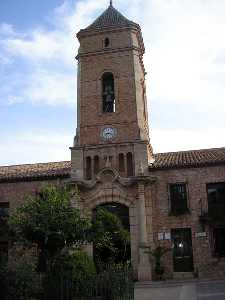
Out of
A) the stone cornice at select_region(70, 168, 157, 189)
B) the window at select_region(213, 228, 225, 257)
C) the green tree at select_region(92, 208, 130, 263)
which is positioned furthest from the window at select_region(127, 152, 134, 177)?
the window at select_region(213, 228, 225, 257)

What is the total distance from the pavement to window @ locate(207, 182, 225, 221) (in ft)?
13.3

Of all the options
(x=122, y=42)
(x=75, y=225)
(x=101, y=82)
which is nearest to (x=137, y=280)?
(x=75, y=225)

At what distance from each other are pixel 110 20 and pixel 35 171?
1176cm

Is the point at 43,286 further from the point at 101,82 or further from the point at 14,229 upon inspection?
the point at 101,82

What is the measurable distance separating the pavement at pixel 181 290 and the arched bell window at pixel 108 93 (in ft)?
37.6

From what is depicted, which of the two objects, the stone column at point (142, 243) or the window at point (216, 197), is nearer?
the stone column at point (142, 243)

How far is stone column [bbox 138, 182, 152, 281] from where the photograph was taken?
2269 centimetres

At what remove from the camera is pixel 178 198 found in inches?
982

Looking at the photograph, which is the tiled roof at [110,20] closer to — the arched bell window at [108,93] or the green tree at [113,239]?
the arched bell window at [108,93]

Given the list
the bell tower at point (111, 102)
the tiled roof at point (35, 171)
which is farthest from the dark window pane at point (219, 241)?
the tiled roof at point (35, 171)

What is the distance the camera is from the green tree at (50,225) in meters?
15.2

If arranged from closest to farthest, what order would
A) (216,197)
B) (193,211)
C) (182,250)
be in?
1. (182,250)
2. (193,211)
3. (216,197)

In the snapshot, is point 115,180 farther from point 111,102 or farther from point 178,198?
point 111,102

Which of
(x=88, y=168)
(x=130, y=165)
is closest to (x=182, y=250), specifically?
(x=130, y=165)
